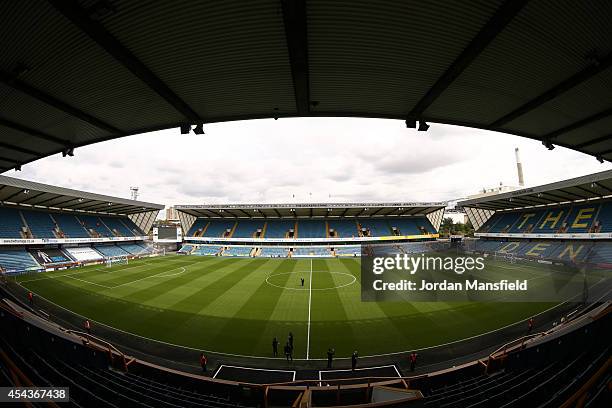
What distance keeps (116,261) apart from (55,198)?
12.2 metres

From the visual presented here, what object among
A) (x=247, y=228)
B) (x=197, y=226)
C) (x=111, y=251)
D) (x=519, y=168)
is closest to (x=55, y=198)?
(x=111, y=251)

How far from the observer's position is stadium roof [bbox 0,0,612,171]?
386cm

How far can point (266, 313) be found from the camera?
17641 mm

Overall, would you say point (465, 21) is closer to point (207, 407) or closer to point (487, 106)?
point (487, 106)

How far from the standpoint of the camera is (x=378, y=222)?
182ft

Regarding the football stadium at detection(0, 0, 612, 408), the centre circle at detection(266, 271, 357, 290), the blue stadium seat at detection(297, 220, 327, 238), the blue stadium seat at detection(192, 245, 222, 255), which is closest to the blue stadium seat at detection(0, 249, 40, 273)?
the football stadium at detection(0, 0, 612, 408)

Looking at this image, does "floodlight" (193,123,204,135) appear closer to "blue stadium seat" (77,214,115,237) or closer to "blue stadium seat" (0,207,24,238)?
Result: "blue stadium seat" (0,207,24,238)

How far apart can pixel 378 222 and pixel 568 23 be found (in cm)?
5336

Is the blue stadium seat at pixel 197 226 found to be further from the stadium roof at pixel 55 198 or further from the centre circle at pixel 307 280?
the centre circle at pixel 307 280

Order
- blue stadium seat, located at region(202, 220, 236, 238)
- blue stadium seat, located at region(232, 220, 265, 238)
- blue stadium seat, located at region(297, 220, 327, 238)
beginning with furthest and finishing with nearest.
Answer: blue stadium seat, located at region(202, 220, 236, 238)
blue stadium seat, located at region(232, 220, 265, 238)
blue stadium seat, located at region(297, 220, 327, 238)

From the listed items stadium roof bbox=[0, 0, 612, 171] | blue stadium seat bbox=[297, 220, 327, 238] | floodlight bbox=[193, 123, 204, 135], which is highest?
stadium roof bbox=[0, 0, 612, 171]

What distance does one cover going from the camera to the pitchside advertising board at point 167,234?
57906 mm

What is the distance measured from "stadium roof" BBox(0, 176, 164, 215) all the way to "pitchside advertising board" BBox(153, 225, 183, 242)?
1123 cm

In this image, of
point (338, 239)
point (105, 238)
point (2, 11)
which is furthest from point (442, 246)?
point (105, 238)
